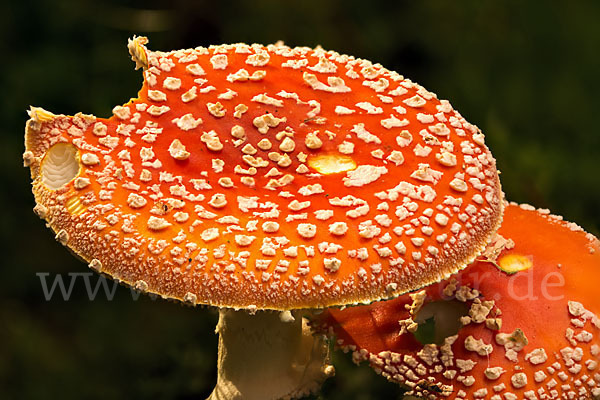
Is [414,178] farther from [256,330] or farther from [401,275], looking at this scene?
[256,330]

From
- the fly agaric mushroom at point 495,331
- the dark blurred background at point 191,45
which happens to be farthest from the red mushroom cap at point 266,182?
the dark blurred background at point 191,45

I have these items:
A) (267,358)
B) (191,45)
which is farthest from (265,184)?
(191,45)

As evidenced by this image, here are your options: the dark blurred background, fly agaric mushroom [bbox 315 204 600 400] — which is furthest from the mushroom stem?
the dark blurred background

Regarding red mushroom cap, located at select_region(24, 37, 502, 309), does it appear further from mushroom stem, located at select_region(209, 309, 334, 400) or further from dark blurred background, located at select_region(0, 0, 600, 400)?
dark blurred background, located at select_region(0, 0, 600, 400)

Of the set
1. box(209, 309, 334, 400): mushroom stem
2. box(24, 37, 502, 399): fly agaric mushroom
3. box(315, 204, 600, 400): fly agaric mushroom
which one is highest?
box(24, 37, 502, 399): fly agaric mushroom

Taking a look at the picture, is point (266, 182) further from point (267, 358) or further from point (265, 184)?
point (267, 358)

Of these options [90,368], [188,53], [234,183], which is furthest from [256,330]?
[90,368]

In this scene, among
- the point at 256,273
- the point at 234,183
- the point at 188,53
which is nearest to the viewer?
the point at 256,273
